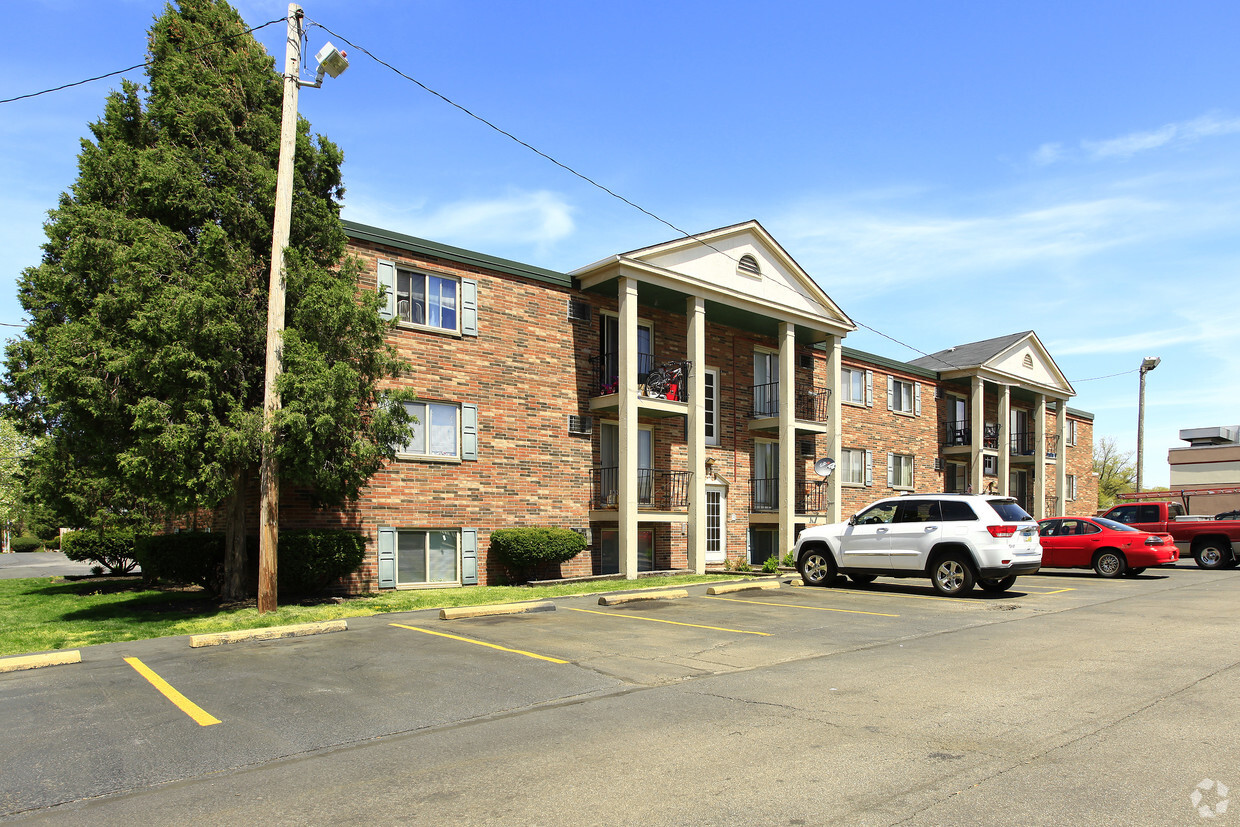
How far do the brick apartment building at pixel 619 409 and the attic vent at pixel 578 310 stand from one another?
0.14 feet

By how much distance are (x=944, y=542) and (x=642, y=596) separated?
217 inches

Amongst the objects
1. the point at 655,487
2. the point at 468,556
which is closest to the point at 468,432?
the point at 468,556

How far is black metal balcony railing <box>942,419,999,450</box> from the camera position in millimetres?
33878

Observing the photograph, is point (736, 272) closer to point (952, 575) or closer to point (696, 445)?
point (696, 445)

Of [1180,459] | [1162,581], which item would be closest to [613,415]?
[1162,581]

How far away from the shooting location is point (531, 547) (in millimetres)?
17516

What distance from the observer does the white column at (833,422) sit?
2442 centimetres

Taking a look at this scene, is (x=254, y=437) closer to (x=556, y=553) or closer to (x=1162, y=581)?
(x=556, y=553)

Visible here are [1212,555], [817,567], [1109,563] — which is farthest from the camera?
[1212,555]

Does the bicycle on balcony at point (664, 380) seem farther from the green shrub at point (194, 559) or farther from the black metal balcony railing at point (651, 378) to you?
the green shrub at point (194, 559)

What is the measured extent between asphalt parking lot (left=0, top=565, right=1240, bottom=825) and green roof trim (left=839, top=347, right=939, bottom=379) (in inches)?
699

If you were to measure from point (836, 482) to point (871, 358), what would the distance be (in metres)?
6.49

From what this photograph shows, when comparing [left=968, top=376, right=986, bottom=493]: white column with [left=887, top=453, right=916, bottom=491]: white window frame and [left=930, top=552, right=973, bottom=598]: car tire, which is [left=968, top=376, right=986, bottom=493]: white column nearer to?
[left=887, top=453, right=916, bottom=491]: white window frame

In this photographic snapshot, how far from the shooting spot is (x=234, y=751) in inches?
230
